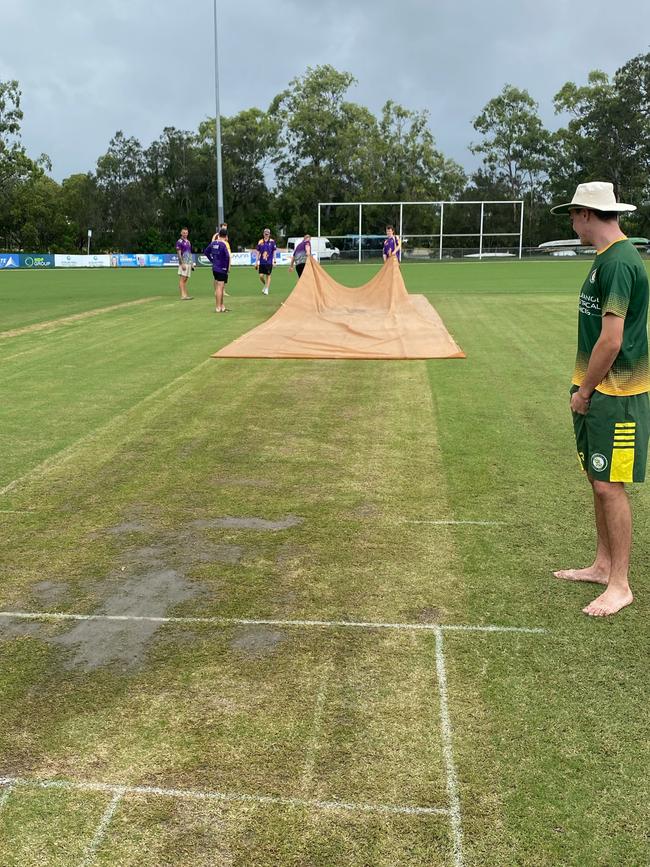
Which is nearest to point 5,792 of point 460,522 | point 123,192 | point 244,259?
point 460,522

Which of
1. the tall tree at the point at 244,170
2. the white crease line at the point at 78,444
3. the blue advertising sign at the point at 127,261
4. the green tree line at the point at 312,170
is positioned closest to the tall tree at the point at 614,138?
the green tree line at the point at 312,170

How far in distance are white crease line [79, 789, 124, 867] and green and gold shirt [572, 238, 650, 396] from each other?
9.46ft

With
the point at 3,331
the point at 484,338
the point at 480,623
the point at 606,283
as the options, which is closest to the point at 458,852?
the point at 480,623

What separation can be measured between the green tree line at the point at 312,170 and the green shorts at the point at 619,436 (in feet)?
237

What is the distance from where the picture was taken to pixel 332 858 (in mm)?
2609

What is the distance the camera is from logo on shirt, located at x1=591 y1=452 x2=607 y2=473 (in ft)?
13.8

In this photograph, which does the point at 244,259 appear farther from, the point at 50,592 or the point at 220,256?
the point at 50,592

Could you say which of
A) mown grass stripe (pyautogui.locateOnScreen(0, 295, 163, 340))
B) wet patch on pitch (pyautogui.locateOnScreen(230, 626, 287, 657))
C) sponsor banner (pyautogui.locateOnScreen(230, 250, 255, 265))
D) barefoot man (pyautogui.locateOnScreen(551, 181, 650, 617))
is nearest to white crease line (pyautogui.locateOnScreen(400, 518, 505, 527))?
barefoot man (pyautogui.locateOnScreen(551, 181, 650, 617))

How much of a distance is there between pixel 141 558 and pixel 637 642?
2.83 metres

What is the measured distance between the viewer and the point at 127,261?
57.3 meters

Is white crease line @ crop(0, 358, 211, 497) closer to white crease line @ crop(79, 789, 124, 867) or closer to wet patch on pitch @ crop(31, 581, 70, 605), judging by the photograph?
wet patch on pitch @ crop(31, 581, 70, 605)

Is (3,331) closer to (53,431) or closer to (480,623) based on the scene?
(53,431)

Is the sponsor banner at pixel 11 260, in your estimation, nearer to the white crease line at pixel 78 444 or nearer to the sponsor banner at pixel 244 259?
the sponsor banner at pixel 244 259

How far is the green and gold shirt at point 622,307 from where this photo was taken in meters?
4.00
